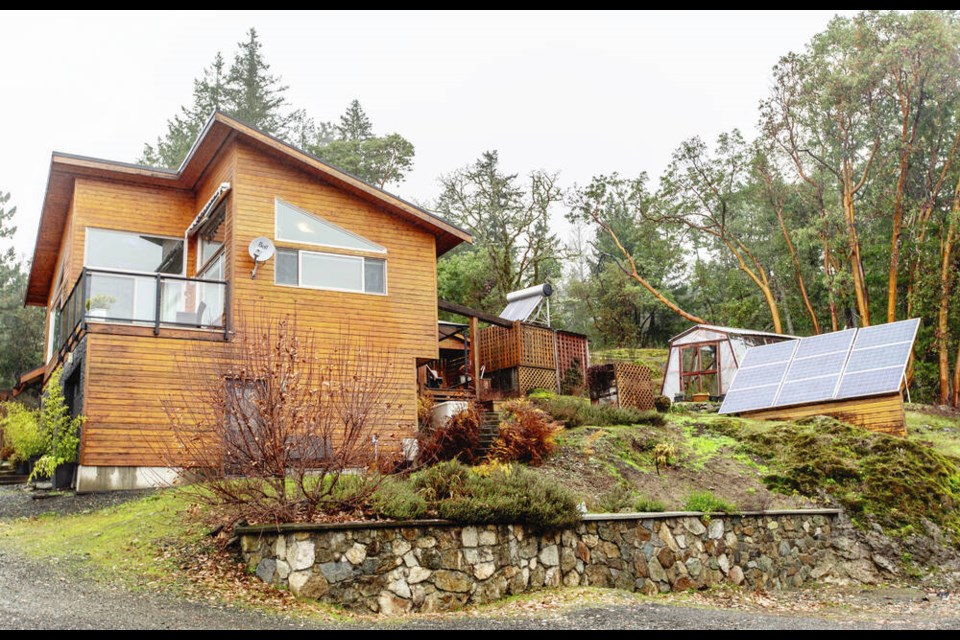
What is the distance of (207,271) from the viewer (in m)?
16.3

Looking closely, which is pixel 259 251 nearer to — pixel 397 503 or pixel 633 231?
pixel 397 503

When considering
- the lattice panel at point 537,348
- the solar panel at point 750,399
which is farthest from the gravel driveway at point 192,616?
the lattice panel at point 537,348

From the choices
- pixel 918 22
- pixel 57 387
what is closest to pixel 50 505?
pixel 57 387

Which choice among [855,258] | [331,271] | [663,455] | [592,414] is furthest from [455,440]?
[855,258]

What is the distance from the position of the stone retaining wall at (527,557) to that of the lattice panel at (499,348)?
9172mm

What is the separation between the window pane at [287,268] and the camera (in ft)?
50.5

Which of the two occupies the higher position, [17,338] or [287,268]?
[17,338]

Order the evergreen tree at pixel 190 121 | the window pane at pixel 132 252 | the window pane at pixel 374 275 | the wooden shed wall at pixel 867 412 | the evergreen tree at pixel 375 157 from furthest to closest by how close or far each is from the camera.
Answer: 1. the evergreen tree at pixel 190 121
2. the evergreen tree at pixel 375 157
3. the wooden shed wall at pixel 867 412
4. the window pane at pixel 132 252
5. the window pane at pixel 374 275

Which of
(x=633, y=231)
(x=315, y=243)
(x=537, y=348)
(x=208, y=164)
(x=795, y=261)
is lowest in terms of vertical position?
(x=537, y=348)

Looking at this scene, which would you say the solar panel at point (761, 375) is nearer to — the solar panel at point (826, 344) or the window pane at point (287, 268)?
the solar panel at point (826, 344)

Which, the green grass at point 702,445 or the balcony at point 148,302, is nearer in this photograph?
the balcony at point 148,302

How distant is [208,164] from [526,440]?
8.91 m

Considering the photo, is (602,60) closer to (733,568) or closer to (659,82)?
(659,82)
